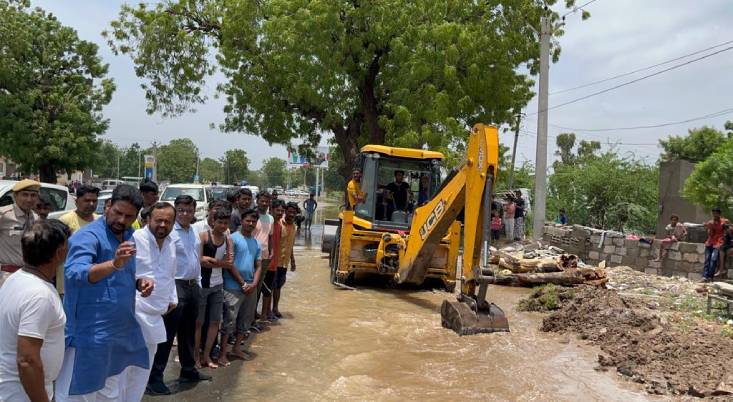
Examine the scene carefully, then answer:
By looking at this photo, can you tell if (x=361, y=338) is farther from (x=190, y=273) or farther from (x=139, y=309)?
(x=139, y=309)

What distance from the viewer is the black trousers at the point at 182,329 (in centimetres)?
476

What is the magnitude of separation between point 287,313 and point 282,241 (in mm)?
1714

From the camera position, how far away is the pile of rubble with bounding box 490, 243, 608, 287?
1116 cm

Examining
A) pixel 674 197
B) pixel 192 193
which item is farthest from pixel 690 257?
pixel 192 193

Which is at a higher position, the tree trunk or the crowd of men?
the tree trunk

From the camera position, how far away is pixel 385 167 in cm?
1045

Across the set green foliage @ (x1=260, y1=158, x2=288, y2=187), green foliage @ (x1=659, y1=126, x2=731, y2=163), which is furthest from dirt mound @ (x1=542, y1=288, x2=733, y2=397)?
green foliage @ (x1=260, y1=158, x2=288, y2=187)

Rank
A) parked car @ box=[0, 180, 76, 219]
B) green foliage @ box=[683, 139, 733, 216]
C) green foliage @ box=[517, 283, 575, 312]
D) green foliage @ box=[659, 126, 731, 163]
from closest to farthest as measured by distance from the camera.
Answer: parked car @ box=[0, 180, 76, 219], green foliage @ box=[517, 283, 575, 312], green foliage @ box=[683, 139, 733, 216], green foliage @ box=[659, 126, 731, 163]

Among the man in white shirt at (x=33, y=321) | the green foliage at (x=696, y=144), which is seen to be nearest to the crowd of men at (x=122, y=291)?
the man in white shirt at (x=33, y=321)

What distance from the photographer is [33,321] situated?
2361mm

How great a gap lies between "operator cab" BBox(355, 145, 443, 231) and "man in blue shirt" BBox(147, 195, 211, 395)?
18.4 ft

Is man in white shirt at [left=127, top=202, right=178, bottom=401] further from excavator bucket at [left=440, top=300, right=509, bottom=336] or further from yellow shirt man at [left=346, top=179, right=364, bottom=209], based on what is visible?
yellow shirt man at [left=346, top=179, right=364, bottom=209]

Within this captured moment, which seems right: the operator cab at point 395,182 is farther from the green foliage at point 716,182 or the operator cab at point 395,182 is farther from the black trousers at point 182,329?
the green foliage at point 716,182

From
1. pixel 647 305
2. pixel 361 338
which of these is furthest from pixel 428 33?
pixel 361 338
